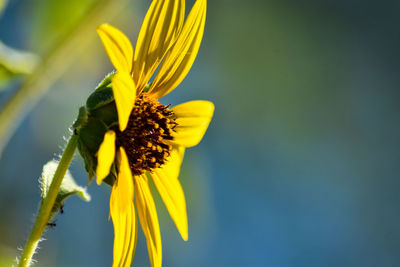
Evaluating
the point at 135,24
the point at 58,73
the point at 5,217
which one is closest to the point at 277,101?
the point at 135,24

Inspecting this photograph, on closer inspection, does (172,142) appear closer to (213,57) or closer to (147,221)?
(147,221)

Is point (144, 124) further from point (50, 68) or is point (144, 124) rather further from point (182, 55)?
point (50, 68)

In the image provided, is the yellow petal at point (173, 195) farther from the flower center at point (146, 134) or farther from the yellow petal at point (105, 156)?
the yellow petal at point (105, 156)

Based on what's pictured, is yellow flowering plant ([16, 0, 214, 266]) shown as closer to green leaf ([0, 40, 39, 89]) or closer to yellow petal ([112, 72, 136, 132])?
yellow petal ([112, 72, 136, 132])

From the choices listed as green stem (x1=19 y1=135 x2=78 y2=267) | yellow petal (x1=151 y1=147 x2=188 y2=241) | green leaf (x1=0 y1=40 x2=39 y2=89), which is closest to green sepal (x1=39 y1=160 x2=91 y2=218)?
green stem (x1=19 y1=135 x2=78 y2=267)

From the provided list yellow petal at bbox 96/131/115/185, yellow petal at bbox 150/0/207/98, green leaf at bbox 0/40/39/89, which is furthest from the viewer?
green leaf at bbox 0/40/39/89
